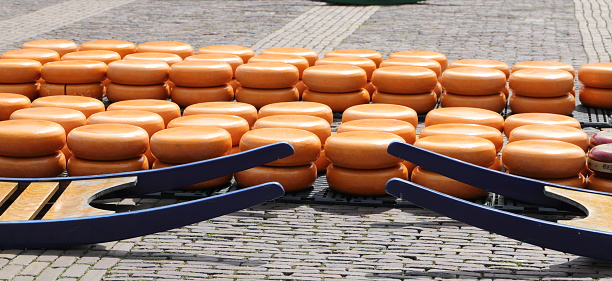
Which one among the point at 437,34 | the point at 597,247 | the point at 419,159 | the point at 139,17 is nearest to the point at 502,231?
the point at 597,247

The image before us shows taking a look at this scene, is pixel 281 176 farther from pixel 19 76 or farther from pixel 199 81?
pixel 19 76

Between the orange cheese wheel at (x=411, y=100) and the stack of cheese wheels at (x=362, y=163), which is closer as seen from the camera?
the stack of cheese wheels at (x=362, y=163)

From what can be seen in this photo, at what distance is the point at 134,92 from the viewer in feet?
28.7

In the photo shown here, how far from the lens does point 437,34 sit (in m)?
13.6

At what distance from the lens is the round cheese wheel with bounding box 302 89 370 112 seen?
28.1 ft

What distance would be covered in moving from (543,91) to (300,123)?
2.92m

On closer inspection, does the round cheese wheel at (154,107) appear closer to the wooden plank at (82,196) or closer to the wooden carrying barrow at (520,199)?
the wooden plank at (82,196)

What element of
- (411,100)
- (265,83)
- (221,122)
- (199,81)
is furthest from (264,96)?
(221,122)

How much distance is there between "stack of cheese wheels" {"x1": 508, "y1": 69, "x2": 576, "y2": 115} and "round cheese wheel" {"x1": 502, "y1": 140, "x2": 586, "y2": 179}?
222 cm

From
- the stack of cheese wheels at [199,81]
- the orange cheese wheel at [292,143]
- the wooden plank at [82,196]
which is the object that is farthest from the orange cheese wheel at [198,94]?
the wooden plank at [82,196]

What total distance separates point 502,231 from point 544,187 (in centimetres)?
79

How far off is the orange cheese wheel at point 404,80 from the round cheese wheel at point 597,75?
65.4 inches

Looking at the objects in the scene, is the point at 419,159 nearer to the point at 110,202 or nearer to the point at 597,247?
the point at 597,247

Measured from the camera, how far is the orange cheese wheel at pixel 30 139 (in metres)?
6.41
